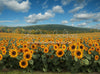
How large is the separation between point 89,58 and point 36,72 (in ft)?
9.57

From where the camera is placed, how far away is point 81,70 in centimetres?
519

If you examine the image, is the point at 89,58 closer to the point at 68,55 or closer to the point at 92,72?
the point at 92,72

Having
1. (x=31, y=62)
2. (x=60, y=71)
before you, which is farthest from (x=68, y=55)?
(x=31, y=62)

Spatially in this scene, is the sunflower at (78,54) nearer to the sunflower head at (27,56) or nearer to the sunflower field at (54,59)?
the sunflower field at (54,59)

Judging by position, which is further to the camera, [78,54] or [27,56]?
[27,56]

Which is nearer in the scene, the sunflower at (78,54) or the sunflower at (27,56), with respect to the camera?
the sunflower at (78,54)

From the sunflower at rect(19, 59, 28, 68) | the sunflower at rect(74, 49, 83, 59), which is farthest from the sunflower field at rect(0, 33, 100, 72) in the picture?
the sunflower at rect(74, 49, 83, 59)

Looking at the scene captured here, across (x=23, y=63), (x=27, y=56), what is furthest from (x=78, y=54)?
(x=23, y=63)

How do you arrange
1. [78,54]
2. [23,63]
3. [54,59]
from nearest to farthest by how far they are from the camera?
[78,54] < [23,63] < [54,59]

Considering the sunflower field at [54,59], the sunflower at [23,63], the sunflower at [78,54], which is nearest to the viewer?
the sunflower at [78,54]

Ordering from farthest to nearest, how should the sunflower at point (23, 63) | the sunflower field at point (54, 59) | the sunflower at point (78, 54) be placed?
the sunflower field at point (54, 59) → the sunflower at point (23, 63) → the sunflower at point (78, 54)

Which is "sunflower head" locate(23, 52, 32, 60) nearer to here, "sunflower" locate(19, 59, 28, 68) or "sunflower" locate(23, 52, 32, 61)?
"sunflower" locate(23, 52, 32, 61)

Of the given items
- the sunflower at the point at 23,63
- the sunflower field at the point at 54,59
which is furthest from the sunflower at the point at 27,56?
the sunflower at the point at 23,63

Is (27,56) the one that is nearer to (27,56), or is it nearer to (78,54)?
(27,56)
